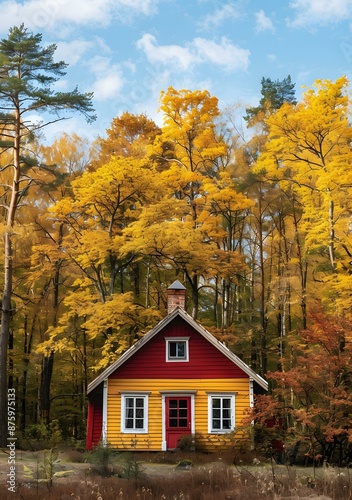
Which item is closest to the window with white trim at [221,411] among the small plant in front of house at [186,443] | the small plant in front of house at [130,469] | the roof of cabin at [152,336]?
the small plant in front of house at [186,443]

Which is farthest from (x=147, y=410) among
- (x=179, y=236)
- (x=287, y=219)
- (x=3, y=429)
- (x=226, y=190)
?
(x=287, y=219)

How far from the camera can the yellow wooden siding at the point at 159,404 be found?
21.7m

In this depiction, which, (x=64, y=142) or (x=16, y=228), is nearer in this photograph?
(x=16, y=228)

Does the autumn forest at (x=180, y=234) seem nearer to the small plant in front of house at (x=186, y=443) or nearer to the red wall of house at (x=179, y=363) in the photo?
the red wall of house at (x=179, y=363)

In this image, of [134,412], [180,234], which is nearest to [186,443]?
[134,412]

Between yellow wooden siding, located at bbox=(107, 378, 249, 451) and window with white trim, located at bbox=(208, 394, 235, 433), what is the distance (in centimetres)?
16

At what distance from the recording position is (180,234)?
23375mm

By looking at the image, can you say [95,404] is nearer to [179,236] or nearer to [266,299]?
[179,236]

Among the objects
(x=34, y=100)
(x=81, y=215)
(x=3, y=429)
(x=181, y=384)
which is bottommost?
(x=3, y=429)

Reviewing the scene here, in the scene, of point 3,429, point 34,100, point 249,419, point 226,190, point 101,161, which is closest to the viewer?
point 249,419

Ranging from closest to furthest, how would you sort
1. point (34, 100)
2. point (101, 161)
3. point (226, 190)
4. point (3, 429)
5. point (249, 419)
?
point (249, 419) < point (3, 429) < point (34, 100) < point (226, 190) < point (101, 161)

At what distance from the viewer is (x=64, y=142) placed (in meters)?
32.4

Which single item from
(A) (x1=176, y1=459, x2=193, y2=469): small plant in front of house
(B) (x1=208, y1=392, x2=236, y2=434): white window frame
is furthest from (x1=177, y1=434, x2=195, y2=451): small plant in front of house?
(A) (x1=176, y1=459, x2=193, y2=469): small plant in front of house

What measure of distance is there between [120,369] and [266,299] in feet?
39.0
